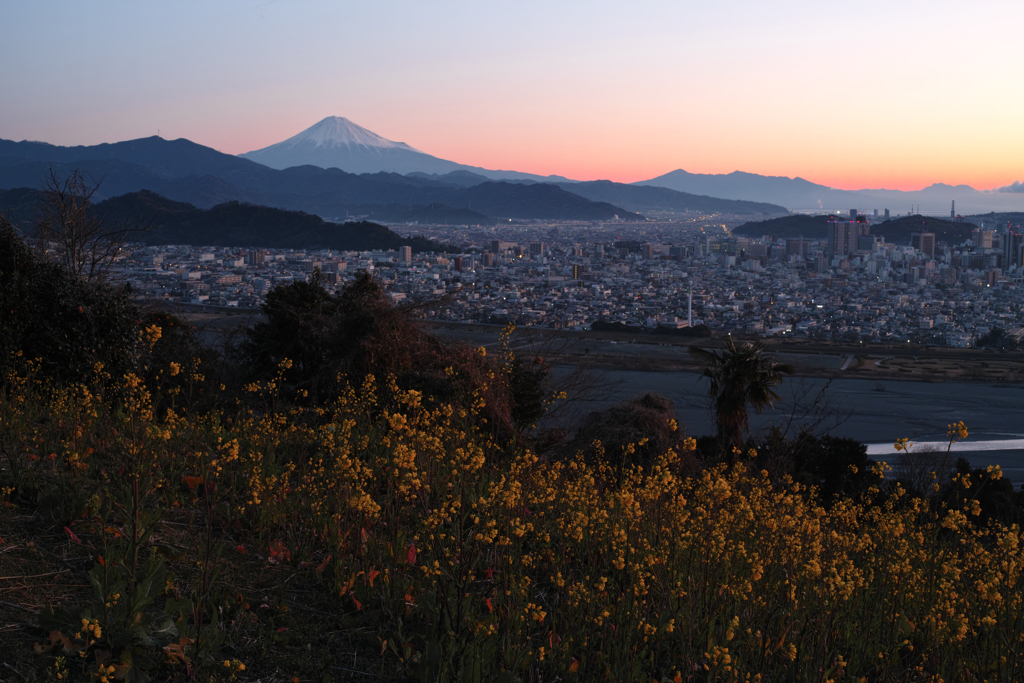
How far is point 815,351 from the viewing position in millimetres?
30812

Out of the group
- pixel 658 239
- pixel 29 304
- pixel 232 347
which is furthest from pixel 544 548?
pixel 658 239

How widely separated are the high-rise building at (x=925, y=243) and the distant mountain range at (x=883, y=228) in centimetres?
103

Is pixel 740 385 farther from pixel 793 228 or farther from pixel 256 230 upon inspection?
pixel 793 228

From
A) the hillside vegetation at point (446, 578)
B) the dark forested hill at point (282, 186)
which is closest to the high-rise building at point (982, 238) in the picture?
the dark forested hill at point (282, 186)

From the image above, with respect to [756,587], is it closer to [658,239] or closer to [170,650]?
[170,650]

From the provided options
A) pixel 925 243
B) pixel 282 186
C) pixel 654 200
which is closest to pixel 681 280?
pixel 925 243

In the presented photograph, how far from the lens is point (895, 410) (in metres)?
21.7

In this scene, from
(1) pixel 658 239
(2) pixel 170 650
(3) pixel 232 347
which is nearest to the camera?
(2) pixel 170 650

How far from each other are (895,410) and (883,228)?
63.0 m

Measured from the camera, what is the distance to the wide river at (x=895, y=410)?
1789cm

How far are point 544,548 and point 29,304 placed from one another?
256 inches

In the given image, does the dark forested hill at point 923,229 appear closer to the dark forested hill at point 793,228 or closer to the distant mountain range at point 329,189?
the dark forested hill at point 793,228

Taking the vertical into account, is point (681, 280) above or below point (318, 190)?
below

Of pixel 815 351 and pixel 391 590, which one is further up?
pixel 391 590
